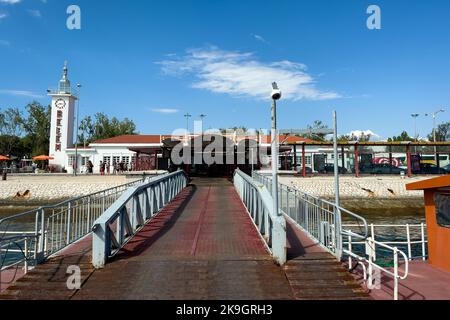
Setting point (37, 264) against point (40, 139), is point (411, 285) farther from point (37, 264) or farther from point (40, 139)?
point (40, 139)

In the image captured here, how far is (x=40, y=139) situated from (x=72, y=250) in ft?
241

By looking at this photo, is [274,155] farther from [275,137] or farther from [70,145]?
[70,145]

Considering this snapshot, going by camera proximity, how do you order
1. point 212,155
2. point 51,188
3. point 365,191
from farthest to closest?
point 365,191 < point 51,188 < point 212,155

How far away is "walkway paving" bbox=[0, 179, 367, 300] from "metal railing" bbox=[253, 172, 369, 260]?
435 mm

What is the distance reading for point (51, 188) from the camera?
31.5 metres

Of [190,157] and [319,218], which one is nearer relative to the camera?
[319,218]

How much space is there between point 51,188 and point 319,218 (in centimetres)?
2966

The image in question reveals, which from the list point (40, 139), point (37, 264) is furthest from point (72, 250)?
point (40, 139)

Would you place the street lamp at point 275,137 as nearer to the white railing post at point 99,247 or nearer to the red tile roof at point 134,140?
the white railing post at point 99,247

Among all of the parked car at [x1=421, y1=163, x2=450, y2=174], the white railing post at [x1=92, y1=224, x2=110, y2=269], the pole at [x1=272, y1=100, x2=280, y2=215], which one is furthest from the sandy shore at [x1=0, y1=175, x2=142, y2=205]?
the parked car at [x1=421, y1=163, x2=450, y2=174]

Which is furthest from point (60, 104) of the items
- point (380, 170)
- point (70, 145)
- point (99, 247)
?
point (99, 247)

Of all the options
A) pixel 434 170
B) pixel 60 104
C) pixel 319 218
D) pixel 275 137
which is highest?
pixel 60 104

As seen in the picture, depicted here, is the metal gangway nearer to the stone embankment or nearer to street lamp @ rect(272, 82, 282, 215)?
street lamp @ rect(272, 82, 282, 215)
